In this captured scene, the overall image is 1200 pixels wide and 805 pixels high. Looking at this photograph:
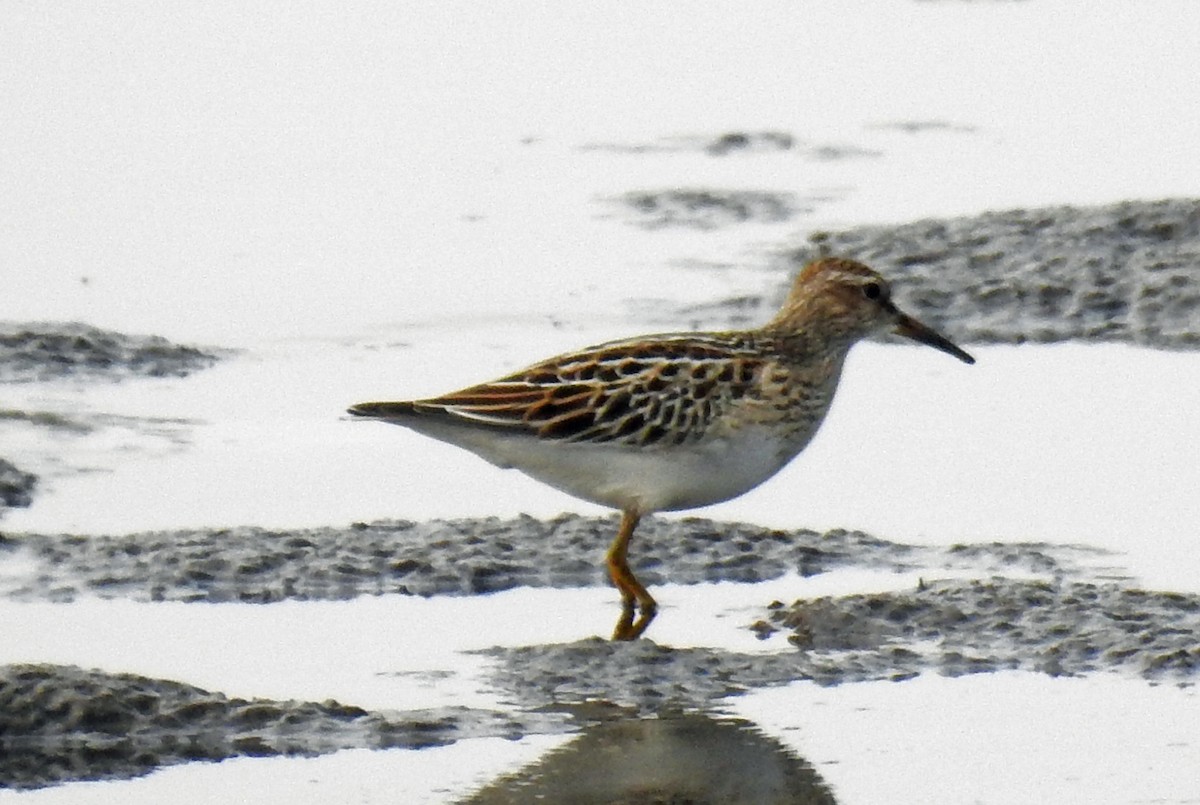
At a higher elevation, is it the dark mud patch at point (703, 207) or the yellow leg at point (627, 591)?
the dark mud patch at point (703, 207)

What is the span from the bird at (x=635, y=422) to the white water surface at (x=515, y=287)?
1.05ft

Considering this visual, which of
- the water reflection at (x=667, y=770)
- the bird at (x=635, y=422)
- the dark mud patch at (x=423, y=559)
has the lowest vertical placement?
the water reflection at (x=667, y=770)

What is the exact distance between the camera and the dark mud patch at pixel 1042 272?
9938 millimetres

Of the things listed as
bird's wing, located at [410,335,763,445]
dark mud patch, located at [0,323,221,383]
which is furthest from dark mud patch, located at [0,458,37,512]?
bird's wing, located at [410,335,763,445]

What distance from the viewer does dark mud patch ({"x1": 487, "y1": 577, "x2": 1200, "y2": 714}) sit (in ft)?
21.1

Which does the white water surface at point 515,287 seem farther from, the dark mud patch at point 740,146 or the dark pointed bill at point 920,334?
the dark pointed bill at point 920,334

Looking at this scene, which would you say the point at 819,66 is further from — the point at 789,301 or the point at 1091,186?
the point at 789,301

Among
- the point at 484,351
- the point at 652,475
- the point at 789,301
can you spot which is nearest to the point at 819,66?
the point at 484,351

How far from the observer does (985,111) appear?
13.3m

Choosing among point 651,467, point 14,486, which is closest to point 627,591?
point 651,467

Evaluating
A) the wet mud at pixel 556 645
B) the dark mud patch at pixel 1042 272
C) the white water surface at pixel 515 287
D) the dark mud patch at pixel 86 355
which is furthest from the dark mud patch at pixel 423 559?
the dark mud patch at pixel 1042 272

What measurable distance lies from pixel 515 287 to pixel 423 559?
3.29 m

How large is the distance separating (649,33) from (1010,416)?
21.5 ft

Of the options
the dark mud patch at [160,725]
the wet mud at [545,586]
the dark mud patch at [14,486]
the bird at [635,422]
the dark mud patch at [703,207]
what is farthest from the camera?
the dark mud patch at [703,207]
